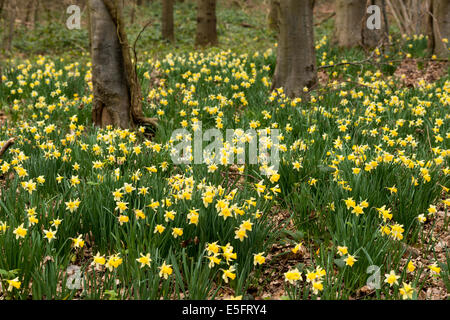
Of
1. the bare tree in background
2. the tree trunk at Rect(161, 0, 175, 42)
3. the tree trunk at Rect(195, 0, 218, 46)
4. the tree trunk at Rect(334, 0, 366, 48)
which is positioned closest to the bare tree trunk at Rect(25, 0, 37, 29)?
the tree trunk at Rect(161, 0, 175, 42)

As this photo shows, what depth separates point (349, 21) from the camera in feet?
25.2

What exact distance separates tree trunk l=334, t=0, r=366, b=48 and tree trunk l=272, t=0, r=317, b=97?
2845 mm

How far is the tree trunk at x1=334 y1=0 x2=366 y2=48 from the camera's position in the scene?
760cm

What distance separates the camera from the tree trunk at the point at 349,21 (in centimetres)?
760

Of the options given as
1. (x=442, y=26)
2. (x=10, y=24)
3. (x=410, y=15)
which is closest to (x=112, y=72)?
(x=442, y=26)

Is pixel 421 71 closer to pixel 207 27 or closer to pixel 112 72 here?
pixel 112 72

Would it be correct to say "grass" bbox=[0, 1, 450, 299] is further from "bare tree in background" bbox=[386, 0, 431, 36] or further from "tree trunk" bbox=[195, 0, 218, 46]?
"tree trunk" bbox=[195, 0, 218, 46]

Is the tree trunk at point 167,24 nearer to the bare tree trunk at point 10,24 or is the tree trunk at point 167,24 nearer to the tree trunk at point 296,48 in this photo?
the bare tree trunk at point 10,24

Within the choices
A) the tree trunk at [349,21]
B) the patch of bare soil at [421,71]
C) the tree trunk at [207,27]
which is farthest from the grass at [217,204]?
the tree trunk at [207,27]

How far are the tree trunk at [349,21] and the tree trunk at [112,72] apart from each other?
4973 mm

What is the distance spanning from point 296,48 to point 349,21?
123 inches
